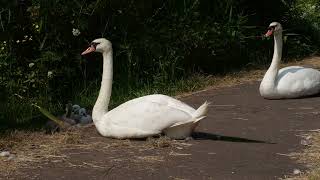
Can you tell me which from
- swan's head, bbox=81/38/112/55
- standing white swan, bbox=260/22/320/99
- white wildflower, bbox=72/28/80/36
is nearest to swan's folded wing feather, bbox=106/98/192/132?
swan's head, bbox=81/38/112/55

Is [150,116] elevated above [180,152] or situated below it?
above

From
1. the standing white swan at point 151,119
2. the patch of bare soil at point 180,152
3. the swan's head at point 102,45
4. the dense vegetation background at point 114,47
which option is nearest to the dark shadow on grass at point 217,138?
the patch of bare soil at point 180,152

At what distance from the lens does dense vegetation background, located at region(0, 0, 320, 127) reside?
34.9 ft

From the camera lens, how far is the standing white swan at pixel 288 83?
10.1 metres

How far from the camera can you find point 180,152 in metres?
6.82

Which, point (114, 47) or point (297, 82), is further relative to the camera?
point (114, 47)


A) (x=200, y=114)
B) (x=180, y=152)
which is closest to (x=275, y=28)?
(x=200, y=114)

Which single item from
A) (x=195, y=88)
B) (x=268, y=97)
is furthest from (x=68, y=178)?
(x=195, y=88)

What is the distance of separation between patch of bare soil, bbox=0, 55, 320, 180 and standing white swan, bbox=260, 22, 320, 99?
3.40 ft

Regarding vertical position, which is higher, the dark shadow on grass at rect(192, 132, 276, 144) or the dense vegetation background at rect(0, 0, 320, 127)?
the dense vegetation background at rect(0, 0, 320, 127)

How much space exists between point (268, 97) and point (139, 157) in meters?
3.99

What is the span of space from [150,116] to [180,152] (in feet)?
1.69

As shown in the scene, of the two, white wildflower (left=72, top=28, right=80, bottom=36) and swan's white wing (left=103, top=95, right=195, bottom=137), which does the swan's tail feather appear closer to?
swan's white wing (left=103, top=95, right=195, bottom=137)

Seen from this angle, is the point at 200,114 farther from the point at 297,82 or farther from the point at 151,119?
the point at 297,82
